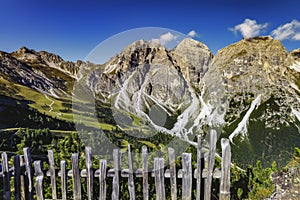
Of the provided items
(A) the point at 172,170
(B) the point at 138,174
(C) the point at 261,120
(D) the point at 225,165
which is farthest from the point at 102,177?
(C) the point at 261,120

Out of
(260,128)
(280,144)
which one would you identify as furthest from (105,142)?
(260,128)

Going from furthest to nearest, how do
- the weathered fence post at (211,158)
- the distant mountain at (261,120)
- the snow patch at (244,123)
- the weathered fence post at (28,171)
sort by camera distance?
the snow patch at (244,123), the distant mountain at (261,120), the weathered fence post at (28,171), the weathered fence post at (211,158)

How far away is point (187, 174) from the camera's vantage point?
230 inches

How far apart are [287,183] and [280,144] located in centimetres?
14217

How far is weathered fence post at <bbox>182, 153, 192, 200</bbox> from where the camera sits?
5.71 meters

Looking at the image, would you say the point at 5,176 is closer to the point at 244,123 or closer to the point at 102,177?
the point at 102,177

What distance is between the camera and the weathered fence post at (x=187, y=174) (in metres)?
5.71

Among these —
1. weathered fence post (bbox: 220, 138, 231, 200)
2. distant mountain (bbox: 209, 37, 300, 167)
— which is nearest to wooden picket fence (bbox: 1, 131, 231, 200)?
weathered fence post (bbox: 220, 138, 231, 200)

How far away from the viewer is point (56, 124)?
58344 mm

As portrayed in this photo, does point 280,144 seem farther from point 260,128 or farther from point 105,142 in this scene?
point 105,142

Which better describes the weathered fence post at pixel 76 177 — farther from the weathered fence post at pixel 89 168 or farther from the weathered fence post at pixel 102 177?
the weathered fence post at pixel 102 177

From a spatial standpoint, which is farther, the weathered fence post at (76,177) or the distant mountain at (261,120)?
the distant mountain at (261,120)

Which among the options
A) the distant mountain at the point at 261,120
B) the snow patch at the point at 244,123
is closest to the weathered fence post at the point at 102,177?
the distant mountain at the point at 261,120

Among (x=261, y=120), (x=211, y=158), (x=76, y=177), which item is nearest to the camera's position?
(x=211, y=158)
